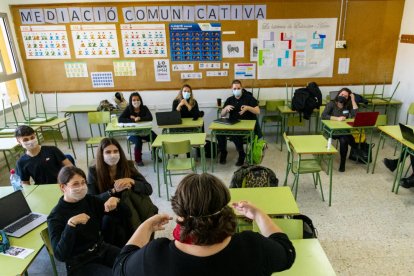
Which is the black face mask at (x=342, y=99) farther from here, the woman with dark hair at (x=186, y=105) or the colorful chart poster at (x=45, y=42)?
the colorful chart poster at (x=45, y=42)

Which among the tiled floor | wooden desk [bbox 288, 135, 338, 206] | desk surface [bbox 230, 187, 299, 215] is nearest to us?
desk surface [bbox 230, 187, 299, 215]

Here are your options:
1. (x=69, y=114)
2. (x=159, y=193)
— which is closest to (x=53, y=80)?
(x=69, y=114)

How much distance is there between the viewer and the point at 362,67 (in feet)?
20.3

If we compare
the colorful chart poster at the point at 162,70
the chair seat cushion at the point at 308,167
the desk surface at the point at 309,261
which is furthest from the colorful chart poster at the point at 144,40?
the desk surface at the point at 309,261

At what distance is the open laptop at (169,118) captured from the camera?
484cm

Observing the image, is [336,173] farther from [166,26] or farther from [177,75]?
[166,26]

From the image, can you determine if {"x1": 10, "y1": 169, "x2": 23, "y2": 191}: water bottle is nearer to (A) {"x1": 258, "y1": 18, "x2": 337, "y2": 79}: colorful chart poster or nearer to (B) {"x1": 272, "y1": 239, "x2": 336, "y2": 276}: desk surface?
(B) {"x1": 272, "y1": 239, "x2": 336, "y2": 276}: desk surface

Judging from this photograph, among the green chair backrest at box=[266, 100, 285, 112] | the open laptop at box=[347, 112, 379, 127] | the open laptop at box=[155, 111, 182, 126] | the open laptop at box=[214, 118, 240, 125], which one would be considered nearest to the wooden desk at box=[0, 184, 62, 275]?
the open laptop at box=[155, 111, 182, 126]

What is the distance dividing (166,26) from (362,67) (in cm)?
402

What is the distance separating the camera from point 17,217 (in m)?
2.35

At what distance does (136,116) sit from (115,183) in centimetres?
278

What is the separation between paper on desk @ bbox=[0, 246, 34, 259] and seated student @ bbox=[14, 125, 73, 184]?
3.95 feet

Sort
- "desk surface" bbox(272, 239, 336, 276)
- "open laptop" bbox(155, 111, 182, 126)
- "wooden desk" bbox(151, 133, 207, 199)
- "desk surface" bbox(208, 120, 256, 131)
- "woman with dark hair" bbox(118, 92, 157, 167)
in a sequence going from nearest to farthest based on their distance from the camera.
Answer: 1. "desk surface" bbox(272, 239, 336, 276)
2. "wooden desk" bbox(151, 133, 207, 199)
3. "desk surface" bbox(208, 120, 256, 131)
4. "open laptop" bbox(155, 111, 182, 126)
5. "woman with dark hair" bbox(118, 92, 157, 167)

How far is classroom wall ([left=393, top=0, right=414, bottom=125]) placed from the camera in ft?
18.7
